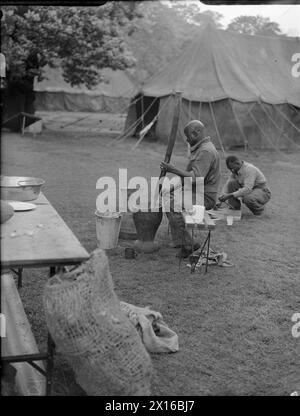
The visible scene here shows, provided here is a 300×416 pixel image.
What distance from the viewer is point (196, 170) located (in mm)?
5945

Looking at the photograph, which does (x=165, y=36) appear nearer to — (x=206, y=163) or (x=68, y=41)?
(x=68, y=41)

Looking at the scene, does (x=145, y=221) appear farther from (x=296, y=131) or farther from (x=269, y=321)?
(x=296, y=131)

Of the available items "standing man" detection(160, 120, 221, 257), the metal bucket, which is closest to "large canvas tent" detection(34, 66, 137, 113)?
"standing man" detection(160, 120, 221, 257)

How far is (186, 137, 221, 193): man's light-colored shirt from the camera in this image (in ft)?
19.4

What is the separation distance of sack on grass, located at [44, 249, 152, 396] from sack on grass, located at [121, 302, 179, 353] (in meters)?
0.62

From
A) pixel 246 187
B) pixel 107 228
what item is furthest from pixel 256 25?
pixel 107 228

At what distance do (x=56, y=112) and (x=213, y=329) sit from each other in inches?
1119

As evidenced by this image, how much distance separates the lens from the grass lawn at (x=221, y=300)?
3.46m

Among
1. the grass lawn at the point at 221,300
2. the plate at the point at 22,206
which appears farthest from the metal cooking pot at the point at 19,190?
the grass lawn at the point at 221,300

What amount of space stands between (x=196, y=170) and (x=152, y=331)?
8.94ft

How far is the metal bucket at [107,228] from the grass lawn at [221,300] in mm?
193

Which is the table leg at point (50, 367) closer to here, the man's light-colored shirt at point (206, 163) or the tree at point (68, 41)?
the man's light-colored shirt at point (206, 163)

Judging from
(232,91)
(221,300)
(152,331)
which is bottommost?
(221,300)

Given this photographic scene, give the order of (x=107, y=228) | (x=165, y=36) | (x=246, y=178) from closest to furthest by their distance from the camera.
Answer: (x=107, y=228) → (x=246, y=178) → (x=165, y=36)
